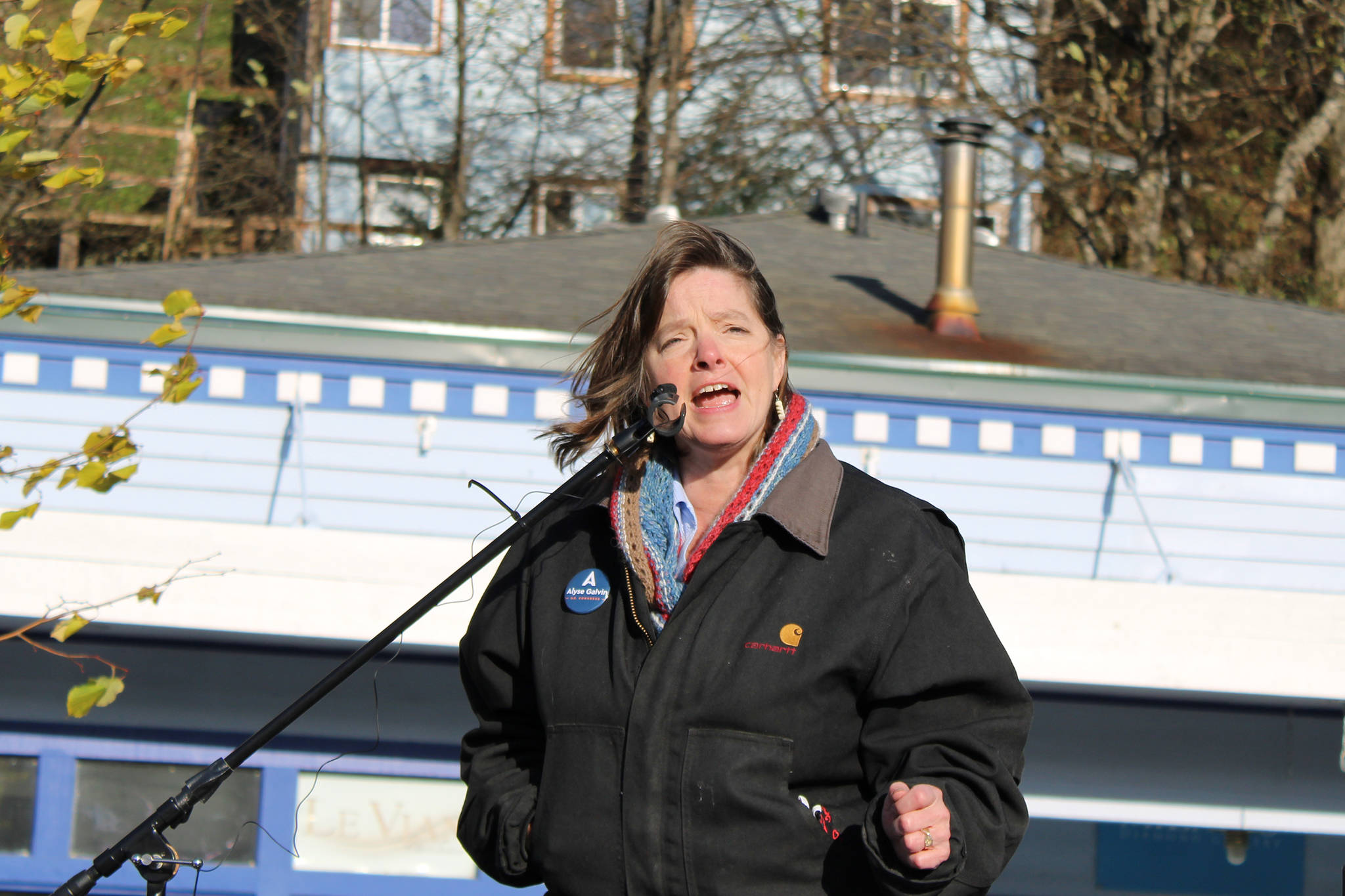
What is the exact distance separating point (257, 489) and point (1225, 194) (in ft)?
40.6

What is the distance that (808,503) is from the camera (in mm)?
1805

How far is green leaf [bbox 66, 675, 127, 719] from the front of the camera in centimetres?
229

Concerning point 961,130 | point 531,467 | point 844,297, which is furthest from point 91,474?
point 961,130

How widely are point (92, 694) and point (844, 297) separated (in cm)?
557

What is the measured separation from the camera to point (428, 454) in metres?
6.01

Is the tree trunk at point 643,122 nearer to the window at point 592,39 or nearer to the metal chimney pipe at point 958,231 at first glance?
the window at point 592,39

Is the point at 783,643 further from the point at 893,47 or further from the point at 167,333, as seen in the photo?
the point at 893,47

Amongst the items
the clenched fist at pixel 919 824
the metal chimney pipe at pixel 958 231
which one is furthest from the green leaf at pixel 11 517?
the metal chimney pipe at pixel 958 231

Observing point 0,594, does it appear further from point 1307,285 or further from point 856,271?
point 1307,285

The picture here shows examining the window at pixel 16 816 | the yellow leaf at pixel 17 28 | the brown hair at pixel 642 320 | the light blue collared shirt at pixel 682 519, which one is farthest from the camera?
the window at pixel 16 816

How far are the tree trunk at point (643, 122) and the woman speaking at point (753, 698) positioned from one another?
12384 mm

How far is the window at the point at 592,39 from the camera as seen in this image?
14375 millimetres

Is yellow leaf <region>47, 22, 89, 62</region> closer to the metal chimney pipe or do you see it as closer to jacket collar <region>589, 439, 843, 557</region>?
jacket collar <region>589, 439, 843, 557</region>

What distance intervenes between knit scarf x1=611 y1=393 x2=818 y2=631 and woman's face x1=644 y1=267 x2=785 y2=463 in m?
0.05
